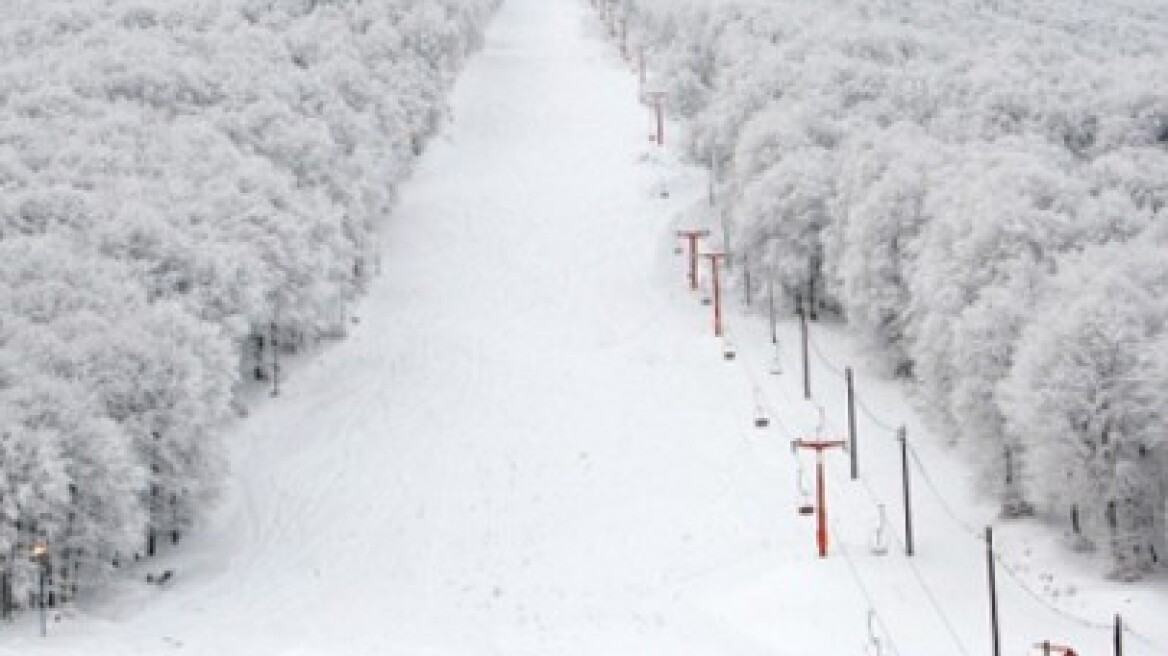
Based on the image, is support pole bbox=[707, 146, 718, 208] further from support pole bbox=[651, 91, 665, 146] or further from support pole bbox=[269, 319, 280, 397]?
support pole bbox=[269, 319, 280, 397]

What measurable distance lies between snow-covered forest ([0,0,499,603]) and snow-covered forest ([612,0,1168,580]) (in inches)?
679

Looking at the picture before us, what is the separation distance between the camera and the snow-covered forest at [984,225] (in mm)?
38500

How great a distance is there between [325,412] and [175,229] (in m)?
8.57

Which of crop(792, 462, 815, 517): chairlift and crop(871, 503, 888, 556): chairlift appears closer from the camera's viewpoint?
crop(871, 503, 888, 556): chairlift

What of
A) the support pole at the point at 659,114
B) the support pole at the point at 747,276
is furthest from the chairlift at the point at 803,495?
the support pole at the point at 659,114

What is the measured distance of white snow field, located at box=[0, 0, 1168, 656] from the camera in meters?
35.0


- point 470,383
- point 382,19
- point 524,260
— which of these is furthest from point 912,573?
point 382,19

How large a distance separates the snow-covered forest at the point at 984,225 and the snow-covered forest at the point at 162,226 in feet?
56.6

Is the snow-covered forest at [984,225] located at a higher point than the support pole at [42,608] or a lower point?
higher

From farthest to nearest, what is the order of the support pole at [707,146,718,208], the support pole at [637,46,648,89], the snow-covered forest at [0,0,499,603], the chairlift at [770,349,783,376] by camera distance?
1. the support pole at [637,46,648,89]
2. the support pole at [707,146,718,208]
3. the chairlift at [770,349,783,376]
4. the snow-covered forest at [0,0,499,603]

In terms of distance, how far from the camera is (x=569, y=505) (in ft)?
151

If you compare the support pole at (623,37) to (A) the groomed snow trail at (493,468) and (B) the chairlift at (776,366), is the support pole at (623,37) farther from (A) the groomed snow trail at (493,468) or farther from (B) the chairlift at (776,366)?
(B) the chairlift at (776,366)

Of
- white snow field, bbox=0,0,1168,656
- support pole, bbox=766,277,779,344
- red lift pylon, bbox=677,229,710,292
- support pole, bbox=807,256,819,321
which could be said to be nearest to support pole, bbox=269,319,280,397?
white snow field, bbox=0,0,1168,656

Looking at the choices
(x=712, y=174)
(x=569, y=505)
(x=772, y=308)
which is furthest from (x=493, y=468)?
(x=712, y=174)
